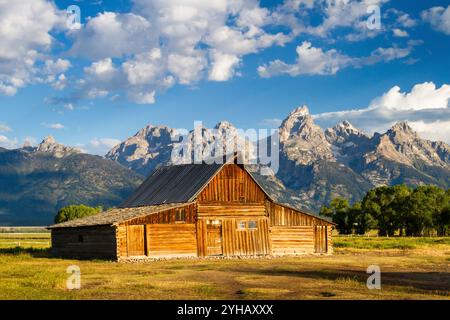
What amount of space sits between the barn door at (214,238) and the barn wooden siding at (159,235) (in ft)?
4.22

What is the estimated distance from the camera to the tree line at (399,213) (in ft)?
403

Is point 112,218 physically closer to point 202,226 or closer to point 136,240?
point 136,240

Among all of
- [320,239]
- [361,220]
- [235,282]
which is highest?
[235,282]

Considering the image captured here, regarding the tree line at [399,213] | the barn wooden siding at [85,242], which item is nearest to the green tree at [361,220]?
the tree line at [399,213]

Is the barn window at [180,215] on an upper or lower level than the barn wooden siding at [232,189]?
lower

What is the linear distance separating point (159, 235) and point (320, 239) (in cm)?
1609

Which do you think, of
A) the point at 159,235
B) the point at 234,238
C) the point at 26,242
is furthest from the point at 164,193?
the point at 26,242

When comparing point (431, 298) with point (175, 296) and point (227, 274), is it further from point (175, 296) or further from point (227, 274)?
point (227, 274)

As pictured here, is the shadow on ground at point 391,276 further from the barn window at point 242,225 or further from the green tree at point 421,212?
the green tree at point 421,212

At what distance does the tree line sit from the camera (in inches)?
4835

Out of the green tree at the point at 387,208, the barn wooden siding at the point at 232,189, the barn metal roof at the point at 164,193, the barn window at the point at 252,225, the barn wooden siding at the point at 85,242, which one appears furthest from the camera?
the green tree at the point at 387,208

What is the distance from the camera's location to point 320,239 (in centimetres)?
6056

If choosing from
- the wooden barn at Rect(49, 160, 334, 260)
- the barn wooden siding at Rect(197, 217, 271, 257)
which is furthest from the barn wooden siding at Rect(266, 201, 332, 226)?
the barn wooden siding at Rect(197, 217, 271, 257)
